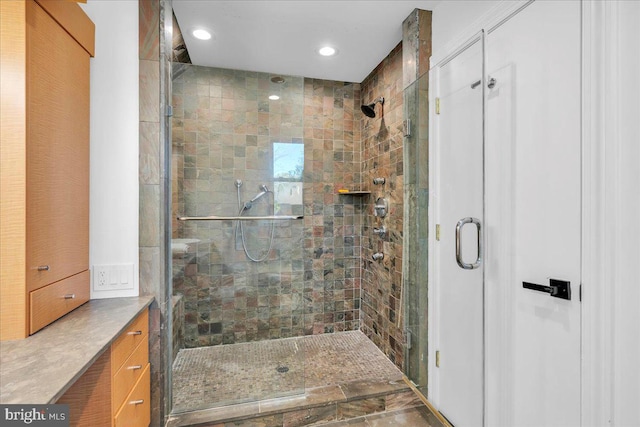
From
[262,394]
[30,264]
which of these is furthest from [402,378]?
[30,264]

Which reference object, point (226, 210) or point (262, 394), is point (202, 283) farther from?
point (262, 394)

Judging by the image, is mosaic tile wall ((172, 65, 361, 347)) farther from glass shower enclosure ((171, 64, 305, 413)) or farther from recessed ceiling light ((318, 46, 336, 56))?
recessed ceiling light ((318, 46, 336, 56))

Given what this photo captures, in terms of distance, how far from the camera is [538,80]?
1322 millimetres

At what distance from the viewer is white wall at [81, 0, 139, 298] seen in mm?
1598

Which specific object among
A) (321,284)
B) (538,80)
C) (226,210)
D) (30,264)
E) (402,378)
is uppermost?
(538,80)

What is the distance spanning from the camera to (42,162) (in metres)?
1.20

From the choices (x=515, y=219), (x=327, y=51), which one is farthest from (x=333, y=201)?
(x=515, y=219)

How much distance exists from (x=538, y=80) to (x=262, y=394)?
2.26 meters

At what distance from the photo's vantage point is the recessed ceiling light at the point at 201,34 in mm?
2221

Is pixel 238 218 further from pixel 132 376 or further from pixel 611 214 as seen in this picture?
pixel 611 214

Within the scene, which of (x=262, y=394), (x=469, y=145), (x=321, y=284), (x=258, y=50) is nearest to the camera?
(x=469, y=145)

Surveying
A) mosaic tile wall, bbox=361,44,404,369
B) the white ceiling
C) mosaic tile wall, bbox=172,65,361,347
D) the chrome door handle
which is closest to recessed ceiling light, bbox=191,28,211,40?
the white ceiling

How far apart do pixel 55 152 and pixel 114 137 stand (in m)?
A: 0.38

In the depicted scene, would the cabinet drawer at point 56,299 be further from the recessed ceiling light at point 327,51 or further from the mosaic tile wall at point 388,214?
the recessed ceiling light at point 327,51
